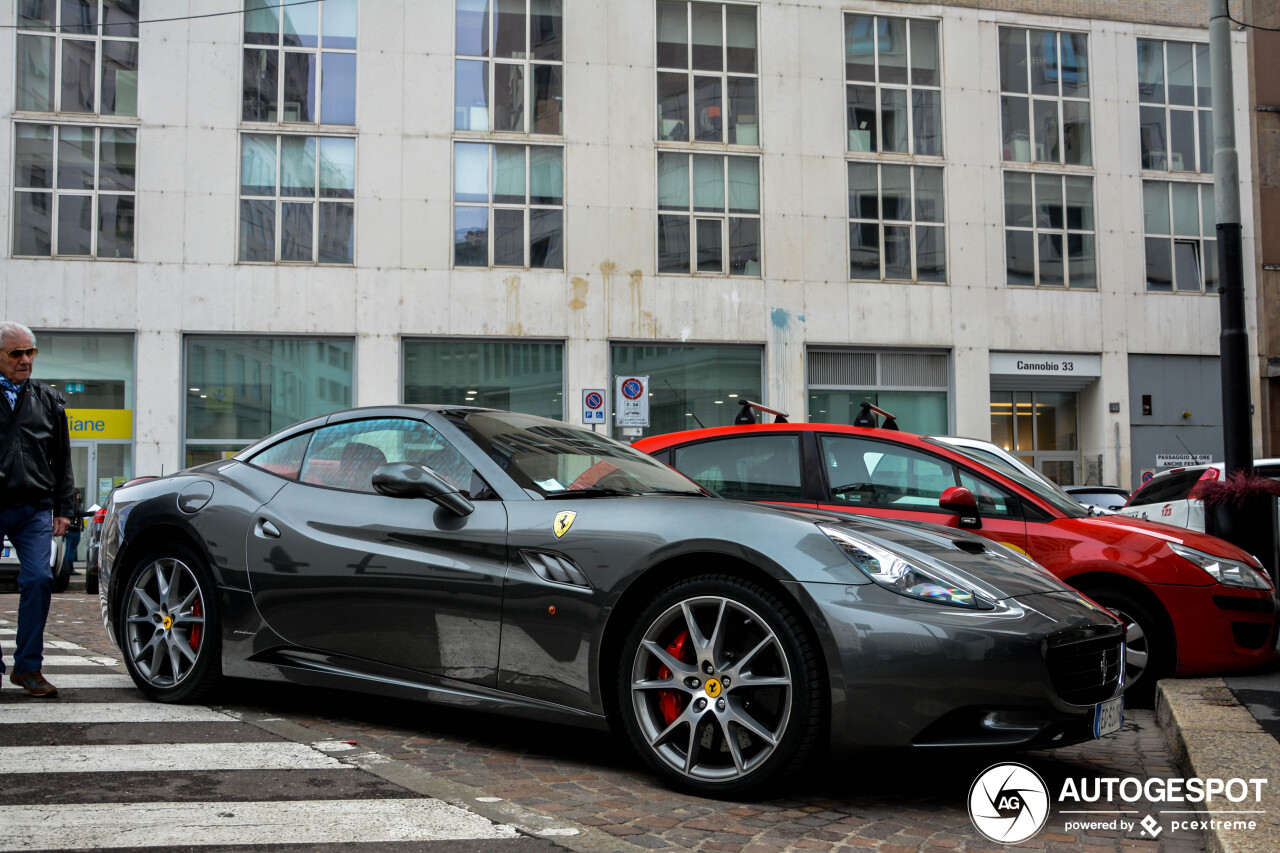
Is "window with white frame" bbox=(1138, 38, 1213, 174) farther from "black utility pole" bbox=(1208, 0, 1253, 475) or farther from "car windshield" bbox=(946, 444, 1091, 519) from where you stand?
"car windshield" bbox=(946, 444, 1091, 519)

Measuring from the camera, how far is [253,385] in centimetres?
2191

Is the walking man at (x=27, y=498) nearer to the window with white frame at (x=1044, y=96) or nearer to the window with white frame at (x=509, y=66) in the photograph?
the window with white frame at (x=509, y=66)

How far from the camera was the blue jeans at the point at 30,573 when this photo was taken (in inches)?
205

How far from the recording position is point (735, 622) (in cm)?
366

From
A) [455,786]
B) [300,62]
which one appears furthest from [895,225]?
[455,786]

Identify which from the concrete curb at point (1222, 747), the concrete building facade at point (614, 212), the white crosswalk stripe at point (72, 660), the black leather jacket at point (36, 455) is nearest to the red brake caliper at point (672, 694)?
the concrete curb at point (1222, 747)

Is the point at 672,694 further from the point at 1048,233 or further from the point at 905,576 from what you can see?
the point at 1048,233

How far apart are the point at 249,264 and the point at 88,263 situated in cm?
293

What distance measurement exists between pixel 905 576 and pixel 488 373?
19406mm

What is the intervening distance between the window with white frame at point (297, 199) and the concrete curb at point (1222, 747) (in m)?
19.3

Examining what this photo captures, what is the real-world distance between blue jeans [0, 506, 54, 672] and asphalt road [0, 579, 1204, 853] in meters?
0.26

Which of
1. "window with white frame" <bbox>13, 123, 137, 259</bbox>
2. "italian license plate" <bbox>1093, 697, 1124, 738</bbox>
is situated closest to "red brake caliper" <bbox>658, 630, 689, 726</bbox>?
"italian license plate" <bbox>1093, 697, 1124, 738</bbox>

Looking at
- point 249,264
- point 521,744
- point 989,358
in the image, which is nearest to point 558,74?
point 249,264

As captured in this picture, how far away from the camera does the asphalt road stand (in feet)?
Result: 10.6
